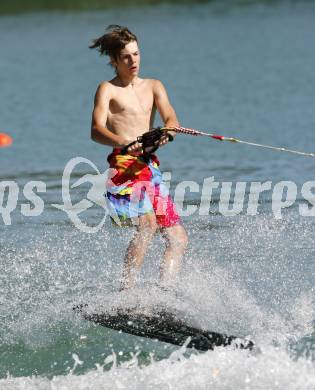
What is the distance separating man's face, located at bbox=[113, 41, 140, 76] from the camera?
6598mm

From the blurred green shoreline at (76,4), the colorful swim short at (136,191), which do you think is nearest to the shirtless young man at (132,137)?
the colorful swim short at (136,191)

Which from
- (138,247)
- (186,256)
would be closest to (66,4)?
(186,256)

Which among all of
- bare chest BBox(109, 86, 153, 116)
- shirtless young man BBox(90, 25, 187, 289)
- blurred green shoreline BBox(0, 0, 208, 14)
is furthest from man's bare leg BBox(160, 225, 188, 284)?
blurred green shoreline BBox(0, 0, 208, 14)

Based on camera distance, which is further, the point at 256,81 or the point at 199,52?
the point at 199,52

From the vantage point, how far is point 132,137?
660 cm

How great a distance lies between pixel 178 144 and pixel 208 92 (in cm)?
585

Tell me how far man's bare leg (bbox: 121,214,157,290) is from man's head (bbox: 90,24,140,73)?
97 centimetres

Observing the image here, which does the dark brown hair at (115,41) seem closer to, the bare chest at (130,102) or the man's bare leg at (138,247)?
the bare chest at (130,102)

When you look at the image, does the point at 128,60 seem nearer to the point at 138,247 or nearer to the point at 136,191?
the point at 136,191

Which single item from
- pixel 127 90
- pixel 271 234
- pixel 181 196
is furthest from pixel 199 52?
pixel 127 90

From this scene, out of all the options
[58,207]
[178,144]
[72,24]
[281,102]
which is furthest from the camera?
[72,24]

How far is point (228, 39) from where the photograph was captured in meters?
28.8

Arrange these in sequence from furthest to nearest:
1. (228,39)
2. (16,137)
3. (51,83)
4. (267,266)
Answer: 1. (228,39)
2. (51,83)
3. (16,137)
4. (267,266)

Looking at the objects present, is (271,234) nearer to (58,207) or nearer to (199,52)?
Result: (58,207)
